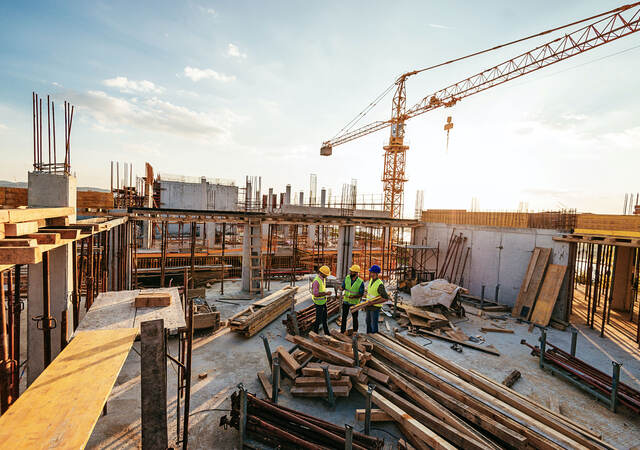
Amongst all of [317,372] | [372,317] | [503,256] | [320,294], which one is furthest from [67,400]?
[503,256]

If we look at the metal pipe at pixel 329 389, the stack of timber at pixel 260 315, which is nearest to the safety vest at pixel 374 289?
the metal pipe at pixel 329 389

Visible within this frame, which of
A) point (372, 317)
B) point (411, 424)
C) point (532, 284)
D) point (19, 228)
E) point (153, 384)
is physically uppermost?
point (19, 228)

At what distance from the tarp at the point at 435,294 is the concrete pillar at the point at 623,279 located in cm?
827

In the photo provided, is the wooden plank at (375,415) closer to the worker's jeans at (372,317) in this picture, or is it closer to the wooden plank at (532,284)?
the worker's jeans at (372,317)

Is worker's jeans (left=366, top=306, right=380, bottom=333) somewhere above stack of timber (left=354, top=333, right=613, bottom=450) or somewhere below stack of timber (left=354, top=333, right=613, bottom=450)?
above

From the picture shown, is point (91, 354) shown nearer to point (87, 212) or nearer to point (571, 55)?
point (87, 212)

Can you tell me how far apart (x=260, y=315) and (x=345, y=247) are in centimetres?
779

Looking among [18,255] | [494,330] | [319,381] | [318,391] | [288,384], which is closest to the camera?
[18,255]

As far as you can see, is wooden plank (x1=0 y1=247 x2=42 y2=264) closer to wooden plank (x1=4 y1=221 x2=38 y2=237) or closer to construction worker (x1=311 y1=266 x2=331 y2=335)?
wooden plank (x1=4 y1=221 x2=38 y2=237)

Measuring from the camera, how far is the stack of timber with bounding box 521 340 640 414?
5.75 metres

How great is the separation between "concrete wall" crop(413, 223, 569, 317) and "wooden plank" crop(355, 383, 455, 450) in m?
10.1

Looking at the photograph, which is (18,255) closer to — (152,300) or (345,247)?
(152,300)

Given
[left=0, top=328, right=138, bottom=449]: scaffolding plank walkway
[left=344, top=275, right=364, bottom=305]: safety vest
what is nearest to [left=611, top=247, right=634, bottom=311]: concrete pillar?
Result: [left=344, top=275, right=364, bottom=305]: safety vest

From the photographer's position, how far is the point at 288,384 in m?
6.18
